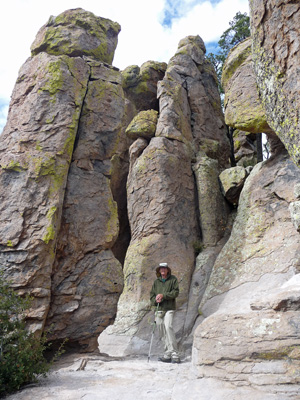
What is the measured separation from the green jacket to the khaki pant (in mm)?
171

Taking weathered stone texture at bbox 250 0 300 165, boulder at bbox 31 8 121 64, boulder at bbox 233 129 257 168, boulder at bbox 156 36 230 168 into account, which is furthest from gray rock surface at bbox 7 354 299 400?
boulder at bbox 233 129 257 168

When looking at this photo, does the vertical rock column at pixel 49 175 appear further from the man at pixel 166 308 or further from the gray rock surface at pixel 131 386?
the gray rock surface at pixel 131 386

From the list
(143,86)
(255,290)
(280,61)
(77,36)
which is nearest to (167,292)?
(255,290)

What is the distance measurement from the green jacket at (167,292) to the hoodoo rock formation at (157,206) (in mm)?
947

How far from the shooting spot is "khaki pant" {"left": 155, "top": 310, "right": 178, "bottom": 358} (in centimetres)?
956

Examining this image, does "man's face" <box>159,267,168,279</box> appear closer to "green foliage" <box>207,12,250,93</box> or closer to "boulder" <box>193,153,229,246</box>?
"boulder" <box>193,153,229,246</box>

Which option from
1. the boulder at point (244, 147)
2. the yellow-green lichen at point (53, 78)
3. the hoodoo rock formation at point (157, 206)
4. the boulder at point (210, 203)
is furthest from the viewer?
the boulder at point (244, 147)

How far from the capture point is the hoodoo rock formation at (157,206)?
6070 millimetres

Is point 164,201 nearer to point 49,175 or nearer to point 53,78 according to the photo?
point 49,175

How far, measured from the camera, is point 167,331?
9633 millimetres

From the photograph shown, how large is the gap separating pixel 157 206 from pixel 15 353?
9845 millimetres

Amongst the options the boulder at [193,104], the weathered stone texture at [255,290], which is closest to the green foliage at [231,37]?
the boulder at [193,104]

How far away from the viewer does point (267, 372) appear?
5523 mm

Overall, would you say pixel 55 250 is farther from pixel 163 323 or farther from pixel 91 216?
pixel 163 323
